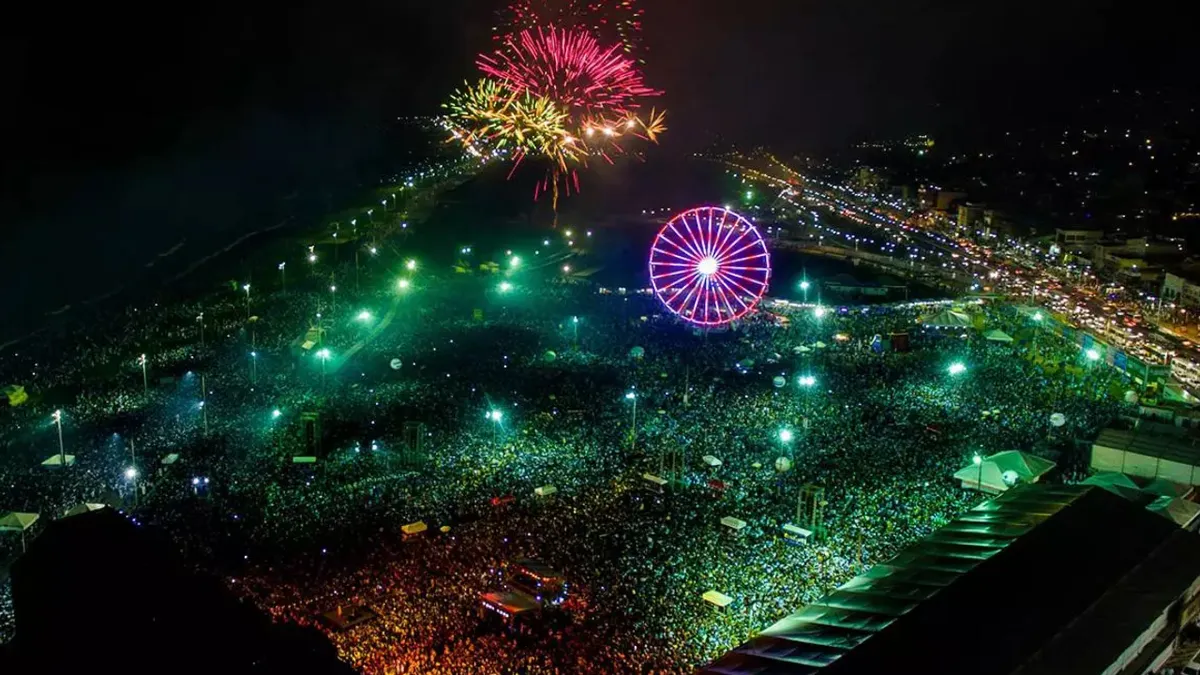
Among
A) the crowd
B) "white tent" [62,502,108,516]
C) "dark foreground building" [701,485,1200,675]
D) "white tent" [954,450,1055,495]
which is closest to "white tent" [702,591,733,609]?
the crowd

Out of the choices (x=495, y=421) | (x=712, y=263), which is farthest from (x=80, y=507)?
(x=712, y=263)

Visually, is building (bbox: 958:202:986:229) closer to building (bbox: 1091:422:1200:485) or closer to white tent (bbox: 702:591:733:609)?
building (bbox: 1091:422:1200:485)

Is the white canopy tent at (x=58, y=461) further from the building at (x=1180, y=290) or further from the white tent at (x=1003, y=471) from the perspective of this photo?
the building at (x=1180, y=290)

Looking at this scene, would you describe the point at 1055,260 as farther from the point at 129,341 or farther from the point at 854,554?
the point at 129,341

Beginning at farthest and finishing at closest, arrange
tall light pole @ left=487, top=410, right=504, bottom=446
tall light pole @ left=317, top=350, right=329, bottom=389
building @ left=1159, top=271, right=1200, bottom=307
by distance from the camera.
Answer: building @ left=1159, top=271, right=1200, bottom=307 < tall light pole @ left=317, top=350, right=329, bottom=389 < tall light pole @ left=487, top=410, right=504, bottom=446

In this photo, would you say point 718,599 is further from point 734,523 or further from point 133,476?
point 133,476

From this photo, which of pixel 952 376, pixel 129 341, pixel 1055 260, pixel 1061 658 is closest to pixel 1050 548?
pixel 1061 658
